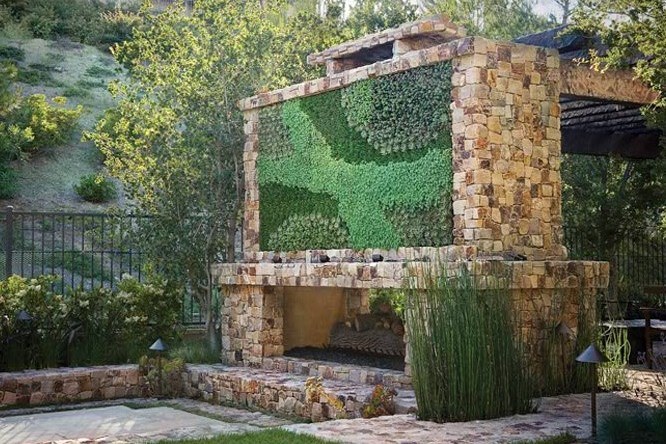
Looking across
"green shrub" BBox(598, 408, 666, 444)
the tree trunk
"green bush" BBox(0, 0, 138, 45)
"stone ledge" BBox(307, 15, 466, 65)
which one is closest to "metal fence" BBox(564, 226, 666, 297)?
the tree trunk

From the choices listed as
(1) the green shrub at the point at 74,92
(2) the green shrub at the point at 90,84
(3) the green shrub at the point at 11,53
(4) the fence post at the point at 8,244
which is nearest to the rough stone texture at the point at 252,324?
(4) the fence post at the point at 8,244

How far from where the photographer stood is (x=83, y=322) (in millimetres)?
10523

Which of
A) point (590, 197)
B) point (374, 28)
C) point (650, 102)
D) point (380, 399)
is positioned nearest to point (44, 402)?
point (380, 399)

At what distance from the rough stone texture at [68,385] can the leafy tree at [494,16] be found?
13850 millimetres

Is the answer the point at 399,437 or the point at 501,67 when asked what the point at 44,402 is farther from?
the point at 501,67

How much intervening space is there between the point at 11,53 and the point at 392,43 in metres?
18.1

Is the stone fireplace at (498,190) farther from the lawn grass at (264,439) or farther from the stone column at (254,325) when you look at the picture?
the lawn grass at (264,439)

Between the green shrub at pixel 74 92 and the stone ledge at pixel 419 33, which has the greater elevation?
the green shrub at pixel 74 92

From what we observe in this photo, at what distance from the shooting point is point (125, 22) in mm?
27234

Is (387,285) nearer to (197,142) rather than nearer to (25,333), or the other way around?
(197,142)

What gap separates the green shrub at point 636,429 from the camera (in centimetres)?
513

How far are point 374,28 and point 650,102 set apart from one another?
10607 millimetres

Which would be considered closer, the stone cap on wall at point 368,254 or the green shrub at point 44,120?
the stone cap on wall at point 368,254

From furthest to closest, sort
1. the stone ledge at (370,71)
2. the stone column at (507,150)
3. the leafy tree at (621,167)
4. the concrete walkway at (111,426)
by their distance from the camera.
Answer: the leafy tree at (621,167), the stone ledge at (370,71), the stone column at (507,150), the concrete walkway at (111,426)
